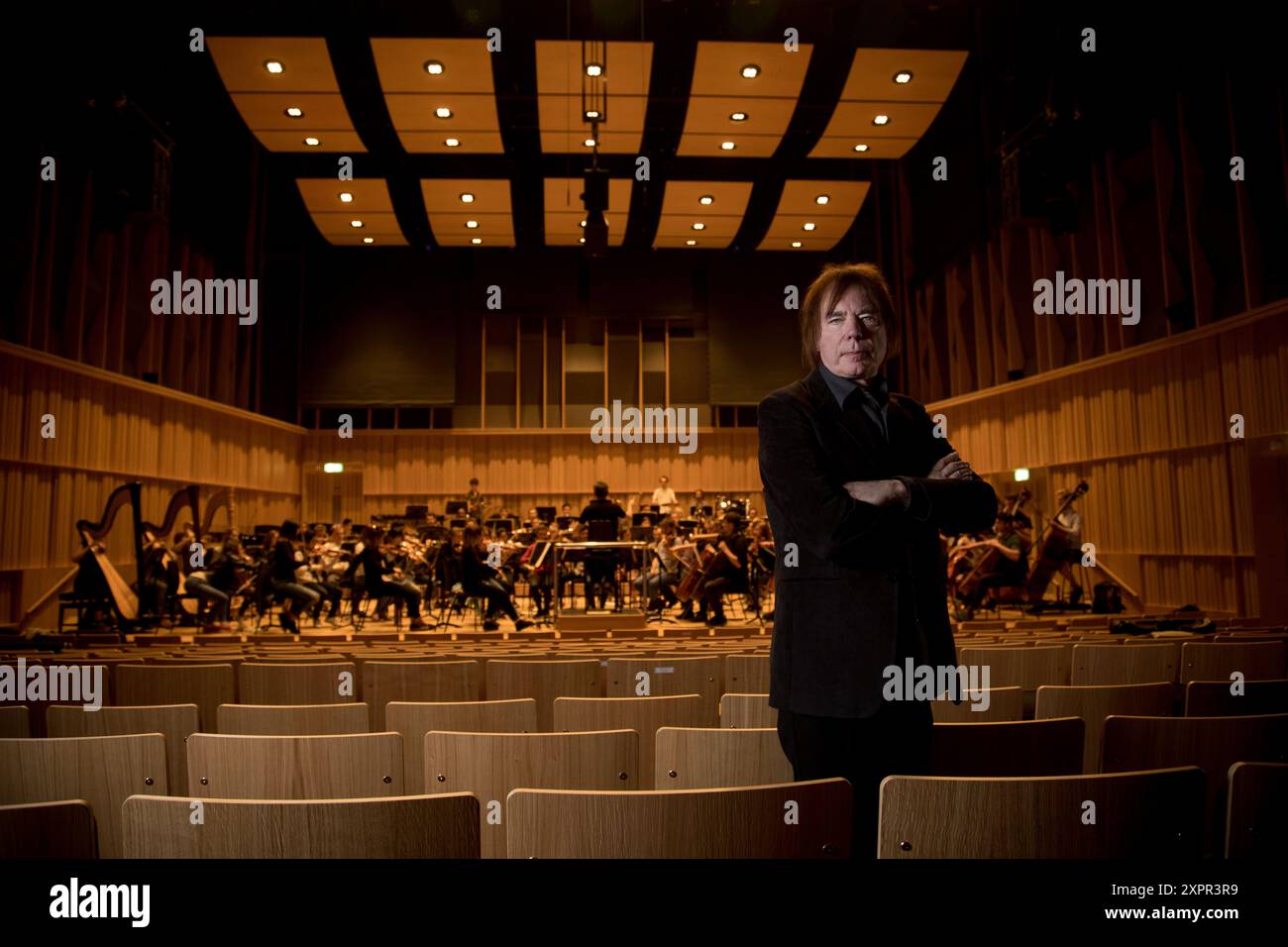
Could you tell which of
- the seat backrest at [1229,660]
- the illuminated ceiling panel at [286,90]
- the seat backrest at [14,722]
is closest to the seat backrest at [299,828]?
the seat backrest at [14,722]

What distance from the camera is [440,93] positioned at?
427 inches

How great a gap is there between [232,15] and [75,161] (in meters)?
2.80

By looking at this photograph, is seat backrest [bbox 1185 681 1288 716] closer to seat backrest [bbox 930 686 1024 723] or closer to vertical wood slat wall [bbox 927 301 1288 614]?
seat backrest [bbox 930 686 1024 723]

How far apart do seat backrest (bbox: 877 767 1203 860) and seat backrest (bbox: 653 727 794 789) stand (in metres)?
0.61

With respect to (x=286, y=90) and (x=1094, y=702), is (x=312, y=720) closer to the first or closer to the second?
(x=1094, y=702)

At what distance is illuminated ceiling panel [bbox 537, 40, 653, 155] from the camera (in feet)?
32.7

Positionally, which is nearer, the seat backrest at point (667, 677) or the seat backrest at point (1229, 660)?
the seat backrest at point (1229, 660)

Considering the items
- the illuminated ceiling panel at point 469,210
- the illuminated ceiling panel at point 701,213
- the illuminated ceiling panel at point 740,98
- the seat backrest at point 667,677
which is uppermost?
the illuminated ceiling panel at point 469,210

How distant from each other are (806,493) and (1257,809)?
0.99m

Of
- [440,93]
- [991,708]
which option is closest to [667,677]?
[991,708]

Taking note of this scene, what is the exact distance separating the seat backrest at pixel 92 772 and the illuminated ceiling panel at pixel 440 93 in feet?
31.9

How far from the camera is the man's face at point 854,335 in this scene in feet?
5.37

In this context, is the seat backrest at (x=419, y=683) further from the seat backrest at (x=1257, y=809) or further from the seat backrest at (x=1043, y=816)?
the seat backrest at (x=1257, y=809)
